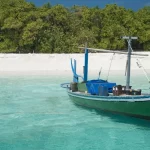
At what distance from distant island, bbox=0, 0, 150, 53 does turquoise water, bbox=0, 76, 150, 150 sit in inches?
1479

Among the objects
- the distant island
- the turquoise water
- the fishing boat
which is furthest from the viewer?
the distant island

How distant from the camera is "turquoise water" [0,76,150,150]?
39.7ft

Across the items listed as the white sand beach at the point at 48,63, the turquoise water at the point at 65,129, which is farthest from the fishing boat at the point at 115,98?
the white sand beach at the point at 48,63

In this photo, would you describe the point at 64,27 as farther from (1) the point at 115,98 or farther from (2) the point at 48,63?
(1) the point at 115,98

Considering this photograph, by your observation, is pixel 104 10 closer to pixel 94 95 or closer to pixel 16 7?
pixel 16 7

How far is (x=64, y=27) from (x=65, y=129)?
159 feet

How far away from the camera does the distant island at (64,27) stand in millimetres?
57188

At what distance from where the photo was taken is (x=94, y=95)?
17078mm

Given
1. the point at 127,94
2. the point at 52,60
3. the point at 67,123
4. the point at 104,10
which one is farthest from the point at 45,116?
the point at 104,10

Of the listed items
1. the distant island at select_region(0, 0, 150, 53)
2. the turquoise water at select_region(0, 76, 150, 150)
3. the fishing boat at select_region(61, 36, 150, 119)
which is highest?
the distant island at select_region(0, 0, 150, 53)

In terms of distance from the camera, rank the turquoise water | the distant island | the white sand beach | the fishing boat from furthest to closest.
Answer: the distant island → the white sand beach → the fishing boat → the turquoise water

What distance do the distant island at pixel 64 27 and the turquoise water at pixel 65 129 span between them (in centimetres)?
3756

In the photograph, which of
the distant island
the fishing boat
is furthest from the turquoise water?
the distant island

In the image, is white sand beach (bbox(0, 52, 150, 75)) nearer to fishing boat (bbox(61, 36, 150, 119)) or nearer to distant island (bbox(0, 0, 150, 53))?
distant island (bbox(0, 0, 150, 53))
